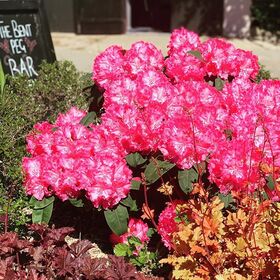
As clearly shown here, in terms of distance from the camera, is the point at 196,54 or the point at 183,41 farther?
the point at 183,41

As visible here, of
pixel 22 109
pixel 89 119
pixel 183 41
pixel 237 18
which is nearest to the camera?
pixel 89 119

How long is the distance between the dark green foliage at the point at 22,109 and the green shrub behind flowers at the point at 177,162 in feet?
0.86

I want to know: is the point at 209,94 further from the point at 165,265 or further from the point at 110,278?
the point at 110,278

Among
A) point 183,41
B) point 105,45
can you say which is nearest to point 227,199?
point 183,41

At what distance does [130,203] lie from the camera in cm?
317

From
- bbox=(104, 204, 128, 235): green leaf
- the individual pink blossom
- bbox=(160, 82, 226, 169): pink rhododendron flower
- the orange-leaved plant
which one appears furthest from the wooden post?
the orange-leaved plant

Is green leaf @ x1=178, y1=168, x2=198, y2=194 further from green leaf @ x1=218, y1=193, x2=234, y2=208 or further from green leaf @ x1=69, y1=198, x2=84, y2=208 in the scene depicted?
green leaf @ x1=69, y1=198, x2=84, y2=208

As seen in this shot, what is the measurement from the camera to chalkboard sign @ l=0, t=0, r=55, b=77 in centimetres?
582

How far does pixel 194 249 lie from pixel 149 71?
4.18 ft

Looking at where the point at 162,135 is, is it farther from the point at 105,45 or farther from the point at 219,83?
the point at 105,45

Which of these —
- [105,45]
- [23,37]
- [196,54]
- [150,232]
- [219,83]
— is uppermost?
[196,54]

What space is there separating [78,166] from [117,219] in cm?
33

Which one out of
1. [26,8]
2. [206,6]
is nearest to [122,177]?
[26,8]

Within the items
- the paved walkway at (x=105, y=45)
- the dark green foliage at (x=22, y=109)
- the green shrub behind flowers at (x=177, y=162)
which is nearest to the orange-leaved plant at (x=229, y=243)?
the green shrub behind flowers at (x=177, y=162)
